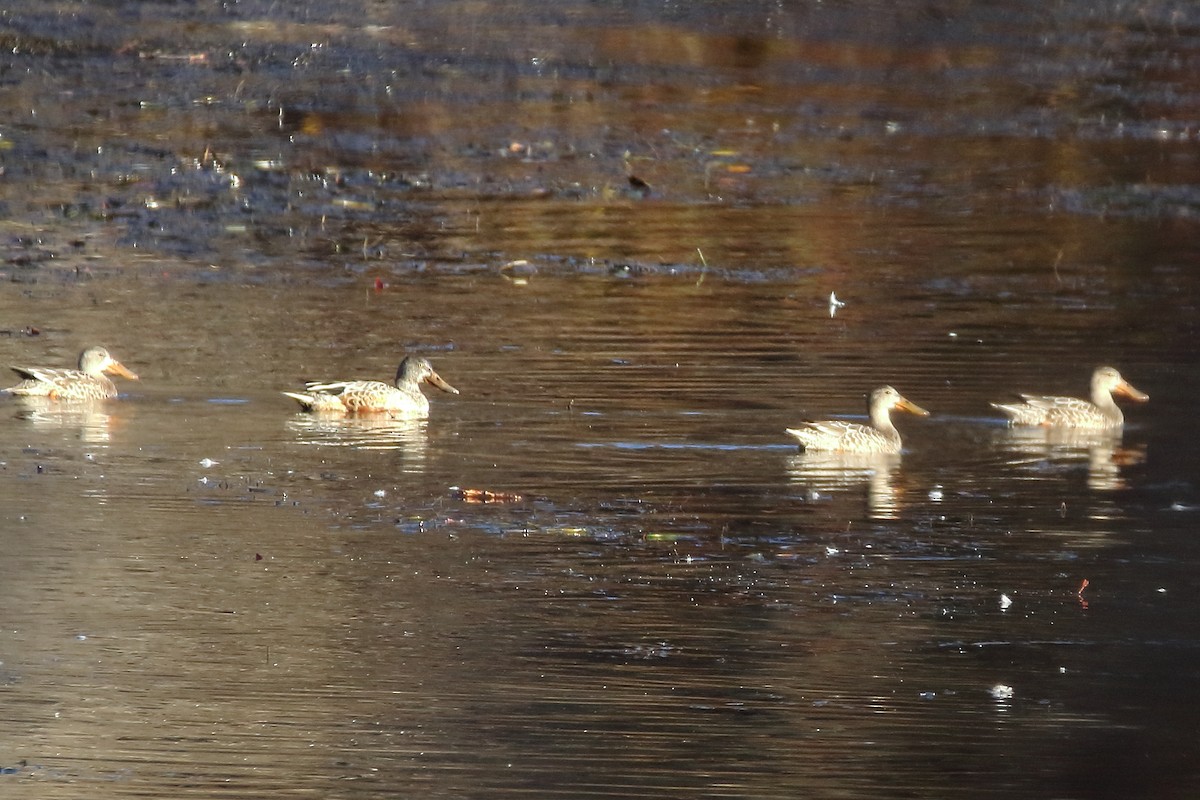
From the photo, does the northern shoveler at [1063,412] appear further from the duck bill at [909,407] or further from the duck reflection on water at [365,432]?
the duck reflection on water at [365,432]

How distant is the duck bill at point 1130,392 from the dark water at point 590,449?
0.09 metres

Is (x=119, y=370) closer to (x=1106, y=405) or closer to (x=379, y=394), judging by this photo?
(x=379, y=394)

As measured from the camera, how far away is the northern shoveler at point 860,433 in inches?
498

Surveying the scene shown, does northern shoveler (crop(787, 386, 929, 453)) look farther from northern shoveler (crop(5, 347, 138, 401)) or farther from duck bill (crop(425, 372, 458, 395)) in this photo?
northern shoveler (crop(5, 347, 138, 401))

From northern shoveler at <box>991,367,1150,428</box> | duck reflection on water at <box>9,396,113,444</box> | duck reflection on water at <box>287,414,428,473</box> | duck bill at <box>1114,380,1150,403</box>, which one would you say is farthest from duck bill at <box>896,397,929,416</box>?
duck reflection on water at <box>9,396,113,444</box>

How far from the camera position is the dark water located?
8.12 metres

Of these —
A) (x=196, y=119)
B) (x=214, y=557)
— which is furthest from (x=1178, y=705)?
(x=196, y=119)

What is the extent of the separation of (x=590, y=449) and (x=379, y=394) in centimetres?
178

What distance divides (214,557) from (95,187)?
12.0 meters

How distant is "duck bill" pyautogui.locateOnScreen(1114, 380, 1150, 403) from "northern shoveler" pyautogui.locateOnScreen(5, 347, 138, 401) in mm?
5818

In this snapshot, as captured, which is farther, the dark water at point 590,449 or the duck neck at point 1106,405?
the duck neck at point 1106,405

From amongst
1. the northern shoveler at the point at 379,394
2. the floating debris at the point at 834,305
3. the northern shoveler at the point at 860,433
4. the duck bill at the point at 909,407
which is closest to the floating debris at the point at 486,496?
the northern shoveler at the point at 860,433

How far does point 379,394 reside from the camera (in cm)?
1369

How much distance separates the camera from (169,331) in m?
15.6
